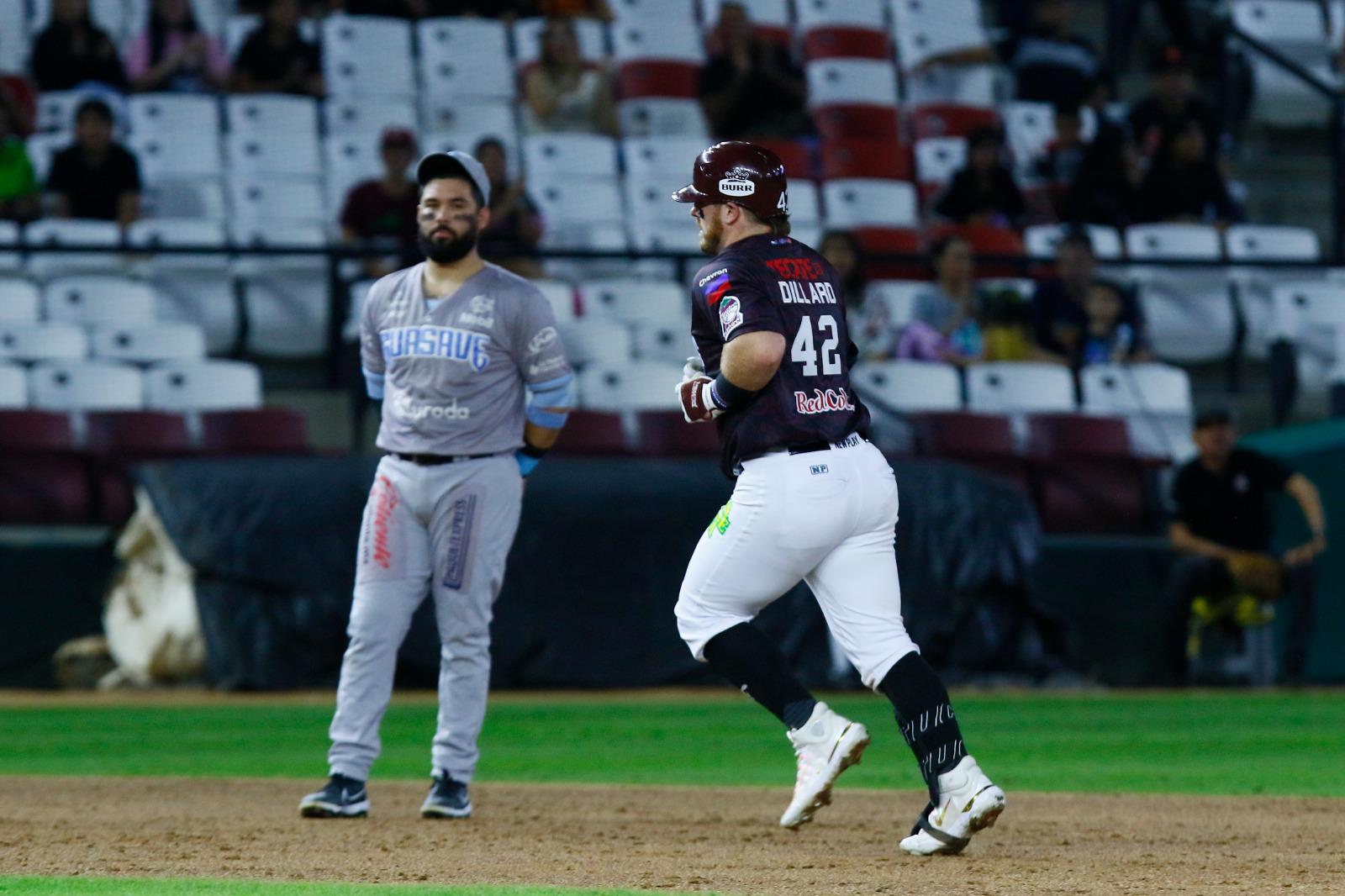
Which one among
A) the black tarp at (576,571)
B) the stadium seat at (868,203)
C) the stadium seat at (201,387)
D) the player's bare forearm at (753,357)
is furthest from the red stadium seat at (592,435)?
the player's bare forearm at (753,357)

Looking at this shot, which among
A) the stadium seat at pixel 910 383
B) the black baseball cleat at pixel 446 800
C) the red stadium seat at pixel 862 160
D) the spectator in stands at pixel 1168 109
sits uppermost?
the spectator in stands at pixel 1168 109

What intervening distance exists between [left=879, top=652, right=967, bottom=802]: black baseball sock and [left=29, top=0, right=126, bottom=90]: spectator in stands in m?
11.7

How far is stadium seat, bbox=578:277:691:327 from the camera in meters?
14.4

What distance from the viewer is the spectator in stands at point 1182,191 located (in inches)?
664

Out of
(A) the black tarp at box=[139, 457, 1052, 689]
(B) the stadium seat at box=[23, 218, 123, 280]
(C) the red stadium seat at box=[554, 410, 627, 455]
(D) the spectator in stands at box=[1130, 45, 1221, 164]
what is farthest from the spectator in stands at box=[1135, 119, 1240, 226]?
(B) the stadium seat at box=[23, 218, 123, 280]

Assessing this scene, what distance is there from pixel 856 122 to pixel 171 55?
574cm

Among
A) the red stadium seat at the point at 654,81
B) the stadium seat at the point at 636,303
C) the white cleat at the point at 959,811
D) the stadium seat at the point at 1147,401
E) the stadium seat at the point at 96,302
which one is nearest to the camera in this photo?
the white cleat at the point at 959,811

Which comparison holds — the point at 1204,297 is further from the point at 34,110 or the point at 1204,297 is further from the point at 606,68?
the point at 34,110

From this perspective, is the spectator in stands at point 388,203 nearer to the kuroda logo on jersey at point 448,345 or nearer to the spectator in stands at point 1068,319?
the spectator in stands at point 1068,319

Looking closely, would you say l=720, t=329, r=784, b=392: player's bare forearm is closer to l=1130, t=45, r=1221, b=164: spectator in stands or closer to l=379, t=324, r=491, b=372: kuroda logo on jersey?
l=379, t=324, r=491, b=372: kuroda logo on jersey

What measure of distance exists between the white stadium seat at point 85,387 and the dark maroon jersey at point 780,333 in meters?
8.12

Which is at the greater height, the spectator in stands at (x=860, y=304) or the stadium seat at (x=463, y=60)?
the stadium seat at (x=463, y=60)

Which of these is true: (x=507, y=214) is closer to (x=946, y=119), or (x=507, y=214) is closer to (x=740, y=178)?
(x=946, y=119)

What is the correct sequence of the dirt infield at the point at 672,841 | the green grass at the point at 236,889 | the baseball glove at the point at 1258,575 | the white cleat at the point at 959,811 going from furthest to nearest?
the baseball glove at the point at 1258,575
the white cleat at the point at 959,811
the dirt infield at the point at 672,841
the green grass at the point at 236,889
